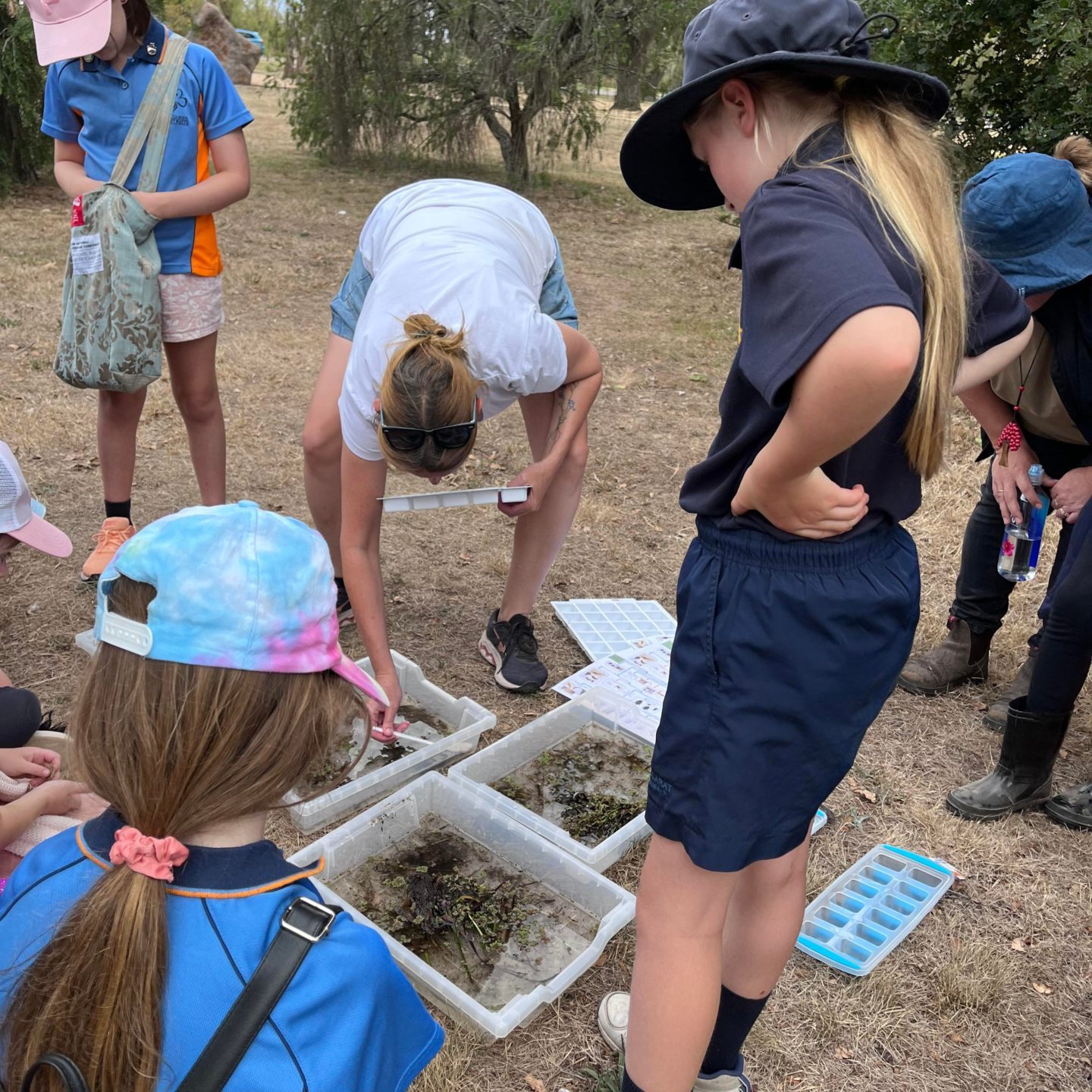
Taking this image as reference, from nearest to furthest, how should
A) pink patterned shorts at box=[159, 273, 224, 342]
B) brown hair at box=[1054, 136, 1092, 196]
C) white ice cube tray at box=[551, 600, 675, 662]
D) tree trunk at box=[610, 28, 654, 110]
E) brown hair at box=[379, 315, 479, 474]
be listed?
brown hair at box=[379, 315, 479, 474]
brown hair at box=[1054, 136, 1092, 196]
pink patterned shorts at box=[159, 273, 224, 342]
white ice cube tray at box=[551, 600, 675, 662]
tree trunk at box=[610, 28, 654, 110]

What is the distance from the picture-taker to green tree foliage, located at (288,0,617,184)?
9.45 m

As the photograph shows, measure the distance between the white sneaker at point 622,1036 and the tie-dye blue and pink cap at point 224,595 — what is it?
1017 mm

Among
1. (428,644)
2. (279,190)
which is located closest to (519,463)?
(428,644)

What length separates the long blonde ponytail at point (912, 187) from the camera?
1243 mm

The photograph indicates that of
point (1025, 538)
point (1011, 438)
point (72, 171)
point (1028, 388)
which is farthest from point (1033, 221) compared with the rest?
point (72, 171)

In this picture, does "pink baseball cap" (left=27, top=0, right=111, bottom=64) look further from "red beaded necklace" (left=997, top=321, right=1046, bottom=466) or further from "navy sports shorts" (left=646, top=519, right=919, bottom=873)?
"red beaded necklace" (left=997, top=321, right=1046, bottom=466)

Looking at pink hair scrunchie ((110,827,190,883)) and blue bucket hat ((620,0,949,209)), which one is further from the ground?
blue bucket hat ((620,0,949,209))

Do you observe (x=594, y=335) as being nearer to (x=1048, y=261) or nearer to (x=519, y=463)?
(x=519, y=463)

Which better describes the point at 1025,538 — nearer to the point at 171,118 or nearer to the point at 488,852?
the point at 488,852

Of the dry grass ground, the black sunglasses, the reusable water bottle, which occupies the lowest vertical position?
the dry grass ground

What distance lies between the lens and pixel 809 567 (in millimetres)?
1341

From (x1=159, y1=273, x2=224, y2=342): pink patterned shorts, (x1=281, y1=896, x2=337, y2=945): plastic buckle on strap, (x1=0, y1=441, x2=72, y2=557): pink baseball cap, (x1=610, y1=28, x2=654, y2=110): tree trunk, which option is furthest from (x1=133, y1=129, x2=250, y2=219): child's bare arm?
(x1=610, y1=28, x2=654, y2=110): tree trunk

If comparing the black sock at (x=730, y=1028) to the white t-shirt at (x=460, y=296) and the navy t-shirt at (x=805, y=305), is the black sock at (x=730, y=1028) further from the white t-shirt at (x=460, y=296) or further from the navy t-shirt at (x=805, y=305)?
the white t-shirt at (x=460, y=296)

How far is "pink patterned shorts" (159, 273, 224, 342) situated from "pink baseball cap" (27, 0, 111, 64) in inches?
24.4
